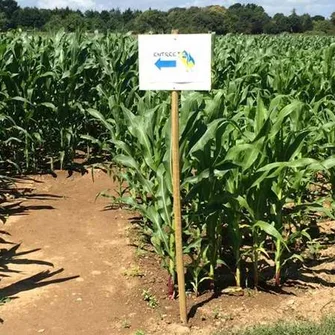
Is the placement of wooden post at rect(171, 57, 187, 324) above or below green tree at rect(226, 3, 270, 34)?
below

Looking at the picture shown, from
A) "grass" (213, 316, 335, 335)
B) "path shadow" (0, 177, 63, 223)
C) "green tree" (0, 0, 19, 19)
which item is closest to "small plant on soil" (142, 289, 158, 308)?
"grass" (213, 316, 335, 335)

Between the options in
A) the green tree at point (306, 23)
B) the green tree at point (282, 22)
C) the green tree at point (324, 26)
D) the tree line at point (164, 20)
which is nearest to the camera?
the tree line at point (164, 20)

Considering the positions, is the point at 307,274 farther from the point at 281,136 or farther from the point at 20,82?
the point at 20,82

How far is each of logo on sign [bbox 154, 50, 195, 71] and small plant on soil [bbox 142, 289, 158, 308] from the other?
153 cm

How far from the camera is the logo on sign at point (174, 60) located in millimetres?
2938

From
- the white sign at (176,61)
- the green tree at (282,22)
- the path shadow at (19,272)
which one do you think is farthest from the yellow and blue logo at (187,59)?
the green tree at (282,22)

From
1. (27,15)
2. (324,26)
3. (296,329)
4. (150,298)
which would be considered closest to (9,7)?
(27,15)

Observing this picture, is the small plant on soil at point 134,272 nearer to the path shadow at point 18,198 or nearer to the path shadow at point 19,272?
the path shadow at point 19,272

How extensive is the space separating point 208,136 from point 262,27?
161 ft

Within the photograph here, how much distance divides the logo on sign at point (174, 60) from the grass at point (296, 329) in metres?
1.54

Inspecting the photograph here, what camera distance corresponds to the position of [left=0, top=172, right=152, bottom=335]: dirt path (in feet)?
10.9

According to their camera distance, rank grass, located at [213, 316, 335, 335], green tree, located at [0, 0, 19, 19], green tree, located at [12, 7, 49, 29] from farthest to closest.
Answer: green tree, located at [0, 0, 19, 19], green tree, located at [12, 7, 49, 29], grass, located at [213, 316, 335, 335]

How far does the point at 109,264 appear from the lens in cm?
416

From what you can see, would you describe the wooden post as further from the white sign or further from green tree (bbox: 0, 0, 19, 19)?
green tree (bbox: 0, 0, 19, 19)
